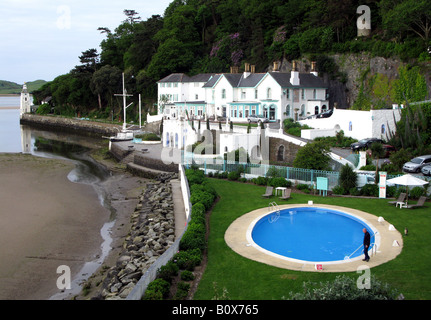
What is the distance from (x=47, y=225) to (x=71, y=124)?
66496mm

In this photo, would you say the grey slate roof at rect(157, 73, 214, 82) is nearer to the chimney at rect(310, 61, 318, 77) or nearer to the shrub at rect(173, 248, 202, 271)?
the chimney at rect(310, 61, 318, 77)

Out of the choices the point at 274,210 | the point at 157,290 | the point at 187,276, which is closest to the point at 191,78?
the point at 274,210

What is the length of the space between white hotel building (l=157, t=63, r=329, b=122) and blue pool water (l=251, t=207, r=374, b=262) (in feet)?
80.7

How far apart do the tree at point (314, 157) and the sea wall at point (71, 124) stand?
47.9m

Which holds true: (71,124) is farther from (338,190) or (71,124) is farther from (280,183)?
(338,190)

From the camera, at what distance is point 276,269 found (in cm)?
1437

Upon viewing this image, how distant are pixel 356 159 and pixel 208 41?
55.6 meters

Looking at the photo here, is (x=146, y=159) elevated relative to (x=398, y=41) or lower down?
lower down

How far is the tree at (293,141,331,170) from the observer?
26859 millimetres

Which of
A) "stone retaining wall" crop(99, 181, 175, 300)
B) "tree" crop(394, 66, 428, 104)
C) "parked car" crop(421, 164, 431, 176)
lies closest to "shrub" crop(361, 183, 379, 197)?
"parked car" crop(421, 164, 431, 176)

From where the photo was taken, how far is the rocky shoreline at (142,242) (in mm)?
14992

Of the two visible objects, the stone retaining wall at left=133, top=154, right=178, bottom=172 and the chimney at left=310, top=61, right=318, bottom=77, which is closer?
the stone retaining wall at left=133, top=154, right=178, bottom=172
